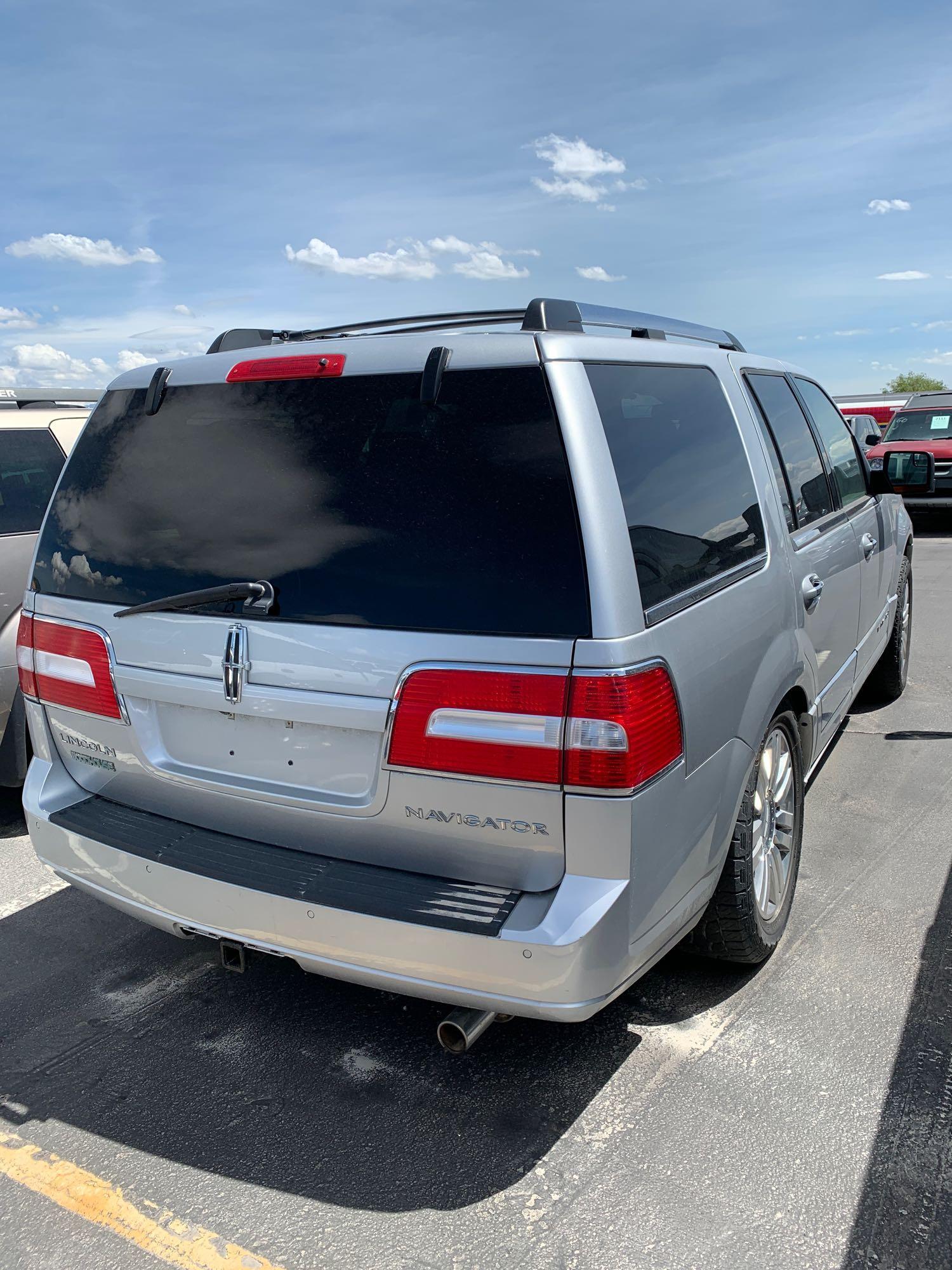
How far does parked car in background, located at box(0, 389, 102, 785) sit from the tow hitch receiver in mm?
2391

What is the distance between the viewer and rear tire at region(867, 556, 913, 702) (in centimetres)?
602

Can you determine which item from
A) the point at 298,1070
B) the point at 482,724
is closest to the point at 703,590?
the point at 482,724

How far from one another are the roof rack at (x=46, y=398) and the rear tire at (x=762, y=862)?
422 cm

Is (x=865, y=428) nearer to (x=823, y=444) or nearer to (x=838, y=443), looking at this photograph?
(x=838, y=443)

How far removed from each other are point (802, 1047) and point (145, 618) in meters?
2.15

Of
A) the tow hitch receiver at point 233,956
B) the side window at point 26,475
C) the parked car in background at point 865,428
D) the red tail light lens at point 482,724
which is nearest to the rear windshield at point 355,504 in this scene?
the red tail light lens at point 482,724

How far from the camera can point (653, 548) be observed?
93.6 inches

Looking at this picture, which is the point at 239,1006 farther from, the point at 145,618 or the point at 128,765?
the point at 145,618

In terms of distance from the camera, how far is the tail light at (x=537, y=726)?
2113mm

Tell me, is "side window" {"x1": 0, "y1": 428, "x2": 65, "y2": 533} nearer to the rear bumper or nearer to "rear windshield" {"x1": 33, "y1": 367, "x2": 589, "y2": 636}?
"rear windshield" {"x1": 33, "y1": 367, "x2": 589, "y2": 636}

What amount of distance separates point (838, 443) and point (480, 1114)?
343 centimetres

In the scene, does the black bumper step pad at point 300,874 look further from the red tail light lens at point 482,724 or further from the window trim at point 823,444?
the window trim at point 823,444

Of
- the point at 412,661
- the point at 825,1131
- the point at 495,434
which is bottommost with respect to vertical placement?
the point at 825,1131

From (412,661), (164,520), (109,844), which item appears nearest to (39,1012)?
(109,844)
